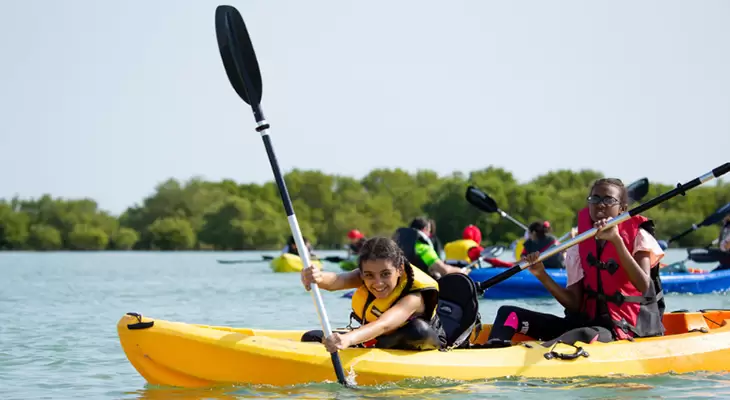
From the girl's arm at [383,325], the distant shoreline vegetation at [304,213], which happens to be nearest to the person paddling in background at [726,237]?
the girl's arm at [383,325]

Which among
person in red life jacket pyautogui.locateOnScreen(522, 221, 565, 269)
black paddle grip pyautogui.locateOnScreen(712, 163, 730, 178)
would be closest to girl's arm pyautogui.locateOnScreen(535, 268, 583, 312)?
black paddle grip pyautogui.locateOnScreen(712, 163, 730, 178)

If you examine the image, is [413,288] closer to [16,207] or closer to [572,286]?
[572,286]

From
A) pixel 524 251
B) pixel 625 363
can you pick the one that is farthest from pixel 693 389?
pixel 524 251

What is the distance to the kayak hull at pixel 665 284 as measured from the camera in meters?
12.4

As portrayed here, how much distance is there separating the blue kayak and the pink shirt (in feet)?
19.4

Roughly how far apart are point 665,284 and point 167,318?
19.8ft

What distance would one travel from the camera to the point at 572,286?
6.04m

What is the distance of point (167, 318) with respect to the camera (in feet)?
38.3

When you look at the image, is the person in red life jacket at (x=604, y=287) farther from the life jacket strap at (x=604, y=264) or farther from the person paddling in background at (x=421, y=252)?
the person paddling in background at (x=421, y=252)

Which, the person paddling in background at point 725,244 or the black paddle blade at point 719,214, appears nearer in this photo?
the black paddle blade at point 719,214

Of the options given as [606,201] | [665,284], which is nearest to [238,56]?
[606,201]

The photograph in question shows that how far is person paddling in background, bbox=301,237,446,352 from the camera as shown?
17.3 ft

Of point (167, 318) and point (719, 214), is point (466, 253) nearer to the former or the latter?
point (719, 214)

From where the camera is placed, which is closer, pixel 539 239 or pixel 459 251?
pixel 539 239
